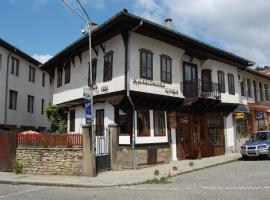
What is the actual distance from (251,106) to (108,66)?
50.4 feet

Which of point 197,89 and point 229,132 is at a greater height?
point 197,89

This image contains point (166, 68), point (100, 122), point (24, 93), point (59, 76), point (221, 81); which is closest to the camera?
point (100, 122)

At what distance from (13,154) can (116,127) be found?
526 cm

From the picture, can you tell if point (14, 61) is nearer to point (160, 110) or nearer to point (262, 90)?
point (160, 110)

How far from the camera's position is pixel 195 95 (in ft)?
66.8

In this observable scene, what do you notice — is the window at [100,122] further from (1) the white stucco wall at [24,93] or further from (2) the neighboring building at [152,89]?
(1) the white stucco wall at [24,93]

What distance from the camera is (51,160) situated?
15.6 m

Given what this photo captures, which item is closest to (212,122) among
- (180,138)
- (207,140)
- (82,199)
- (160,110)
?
(207,140)

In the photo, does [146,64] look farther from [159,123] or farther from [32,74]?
[32,74]

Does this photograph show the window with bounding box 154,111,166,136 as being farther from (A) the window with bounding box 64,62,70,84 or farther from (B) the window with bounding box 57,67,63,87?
(B) the window with bounding box 57,67,63,87

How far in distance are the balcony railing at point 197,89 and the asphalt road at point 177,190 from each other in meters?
7.48

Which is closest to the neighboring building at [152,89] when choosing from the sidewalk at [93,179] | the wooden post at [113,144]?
the wooden post at [113,144]

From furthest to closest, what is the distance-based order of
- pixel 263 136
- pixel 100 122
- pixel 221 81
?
pixel 221 81 < pixel 263 136 < pixel 100 122

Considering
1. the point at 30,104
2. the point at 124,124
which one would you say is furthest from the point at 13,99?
the point at 124,124
